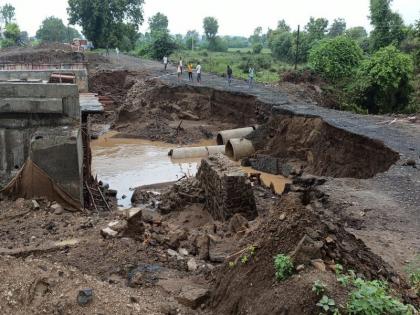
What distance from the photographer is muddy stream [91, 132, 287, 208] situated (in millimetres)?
18344

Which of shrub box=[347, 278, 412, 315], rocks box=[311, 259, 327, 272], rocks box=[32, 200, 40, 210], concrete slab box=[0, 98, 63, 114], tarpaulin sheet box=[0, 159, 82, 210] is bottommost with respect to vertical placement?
rocks box=[32, 200, 40, 210]

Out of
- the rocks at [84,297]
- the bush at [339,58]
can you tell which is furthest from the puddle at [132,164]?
the bush at [339,58]

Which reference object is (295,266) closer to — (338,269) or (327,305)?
(338,269)

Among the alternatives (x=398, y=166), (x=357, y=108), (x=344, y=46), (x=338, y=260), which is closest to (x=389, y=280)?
(x=338, y=260)

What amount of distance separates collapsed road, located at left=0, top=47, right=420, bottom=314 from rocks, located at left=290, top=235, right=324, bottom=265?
0.04 feet

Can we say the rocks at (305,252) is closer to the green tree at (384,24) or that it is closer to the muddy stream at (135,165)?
the muddy stream at (135,165)

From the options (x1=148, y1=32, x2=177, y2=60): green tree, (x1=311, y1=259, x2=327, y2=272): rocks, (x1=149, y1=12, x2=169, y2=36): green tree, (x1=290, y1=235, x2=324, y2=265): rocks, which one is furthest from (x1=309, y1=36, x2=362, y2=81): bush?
(x1=149, y1=12, x2=169, y2=36): green tree

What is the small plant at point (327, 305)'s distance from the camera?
4.62 metres

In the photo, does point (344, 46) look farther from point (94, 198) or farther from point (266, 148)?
point (94, 198)

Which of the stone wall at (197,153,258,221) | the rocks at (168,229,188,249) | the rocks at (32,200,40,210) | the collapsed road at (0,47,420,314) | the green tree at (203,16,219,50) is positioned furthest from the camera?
the green tree at (203,16,219,50)

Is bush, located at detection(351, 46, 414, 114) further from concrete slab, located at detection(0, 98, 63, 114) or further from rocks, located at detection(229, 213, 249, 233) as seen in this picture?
concrete slab, located at detection(0, 98, 63, 114)

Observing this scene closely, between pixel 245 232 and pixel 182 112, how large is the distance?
18513mm

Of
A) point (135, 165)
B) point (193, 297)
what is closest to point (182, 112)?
point (135, 165)

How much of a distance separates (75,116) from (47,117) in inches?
27.1
